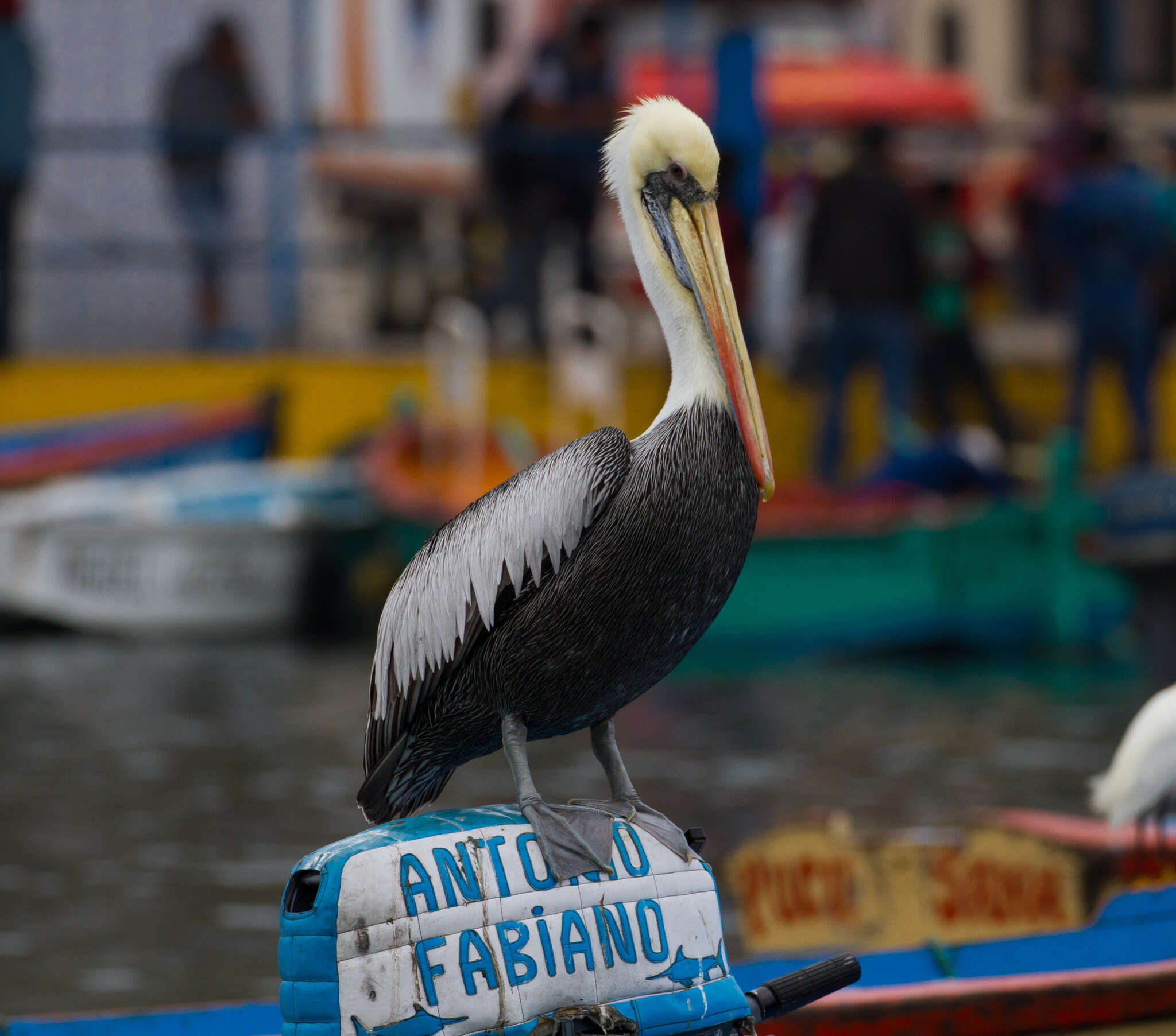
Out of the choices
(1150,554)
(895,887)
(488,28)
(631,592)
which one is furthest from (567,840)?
(488,28)

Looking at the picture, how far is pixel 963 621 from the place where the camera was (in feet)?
37.5

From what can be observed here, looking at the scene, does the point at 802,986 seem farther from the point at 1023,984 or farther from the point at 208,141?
the point at 208,141

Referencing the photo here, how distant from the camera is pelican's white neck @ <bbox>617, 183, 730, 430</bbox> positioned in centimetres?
332

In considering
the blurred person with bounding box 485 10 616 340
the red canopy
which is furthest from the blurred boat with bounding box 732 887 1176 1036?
the red canopy

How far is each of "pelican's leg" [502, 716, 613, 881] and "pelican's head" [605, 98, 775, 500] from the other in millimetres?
693

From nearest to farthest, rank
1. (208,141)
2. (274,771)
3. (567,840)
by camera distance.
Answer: (567,840) < (274,771) < (208,141)

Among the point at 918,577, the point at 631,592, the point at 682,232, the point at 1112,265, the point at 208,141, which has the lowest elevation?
the point at 918,577

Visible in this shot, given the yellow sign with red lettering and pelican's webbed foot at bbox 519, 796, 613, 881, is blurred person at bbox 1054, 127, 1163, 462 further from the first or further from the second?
pelican's webbed foot at bbox 519, 796, 613, 881

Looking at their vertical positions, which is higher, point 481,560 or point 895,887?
point 481,560

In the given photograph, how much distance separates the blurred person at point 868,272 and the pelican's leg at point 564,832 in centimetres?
922

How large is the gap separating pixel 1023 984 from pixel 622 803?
123 cm

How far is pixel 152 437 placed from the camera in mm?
14258

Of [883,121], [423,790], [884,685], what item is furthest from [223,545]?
[423,790]

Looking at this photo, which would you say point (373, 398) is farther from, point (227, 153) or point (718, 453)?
point (718, 453)
